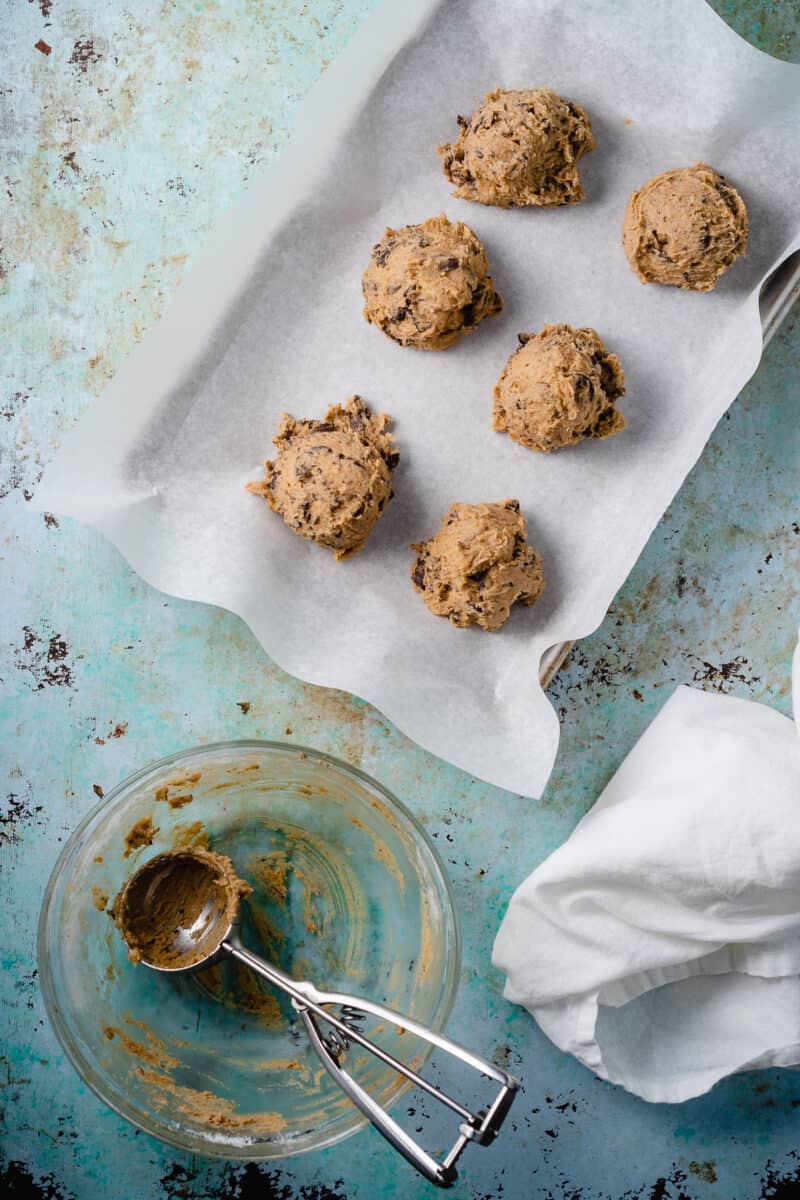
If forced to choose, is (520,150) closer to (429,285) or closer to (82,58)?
(429,285)

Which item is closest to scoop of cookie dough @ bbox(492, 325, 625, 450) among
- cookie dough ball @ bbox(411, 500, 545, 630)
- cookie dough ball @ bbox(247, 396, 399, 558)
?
cookie dough ball @ bbox(411, 500, 545, 630)

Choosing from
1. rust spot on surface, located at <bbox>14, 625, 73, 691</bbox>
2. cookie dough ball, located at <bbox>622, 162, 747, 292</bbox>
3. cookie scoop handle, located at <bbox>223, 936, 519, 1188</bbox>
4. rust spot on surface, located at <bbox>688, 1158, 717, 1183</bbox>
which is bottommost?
rust spot on surface, located at <bbox>688, 1158, 717, 1183</bbox>

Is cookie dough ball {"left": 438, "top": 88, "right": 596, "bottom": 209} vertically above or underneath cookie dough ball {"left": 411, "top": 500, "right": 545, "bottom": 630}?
above

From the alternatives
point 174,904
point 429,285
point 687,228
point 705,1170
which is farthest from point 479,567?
point 705,1170

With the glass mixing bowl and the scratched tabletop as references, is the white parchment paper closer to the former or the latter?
the scratched tabletop

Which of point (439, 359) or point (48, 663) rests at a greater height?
point (439, 359)
